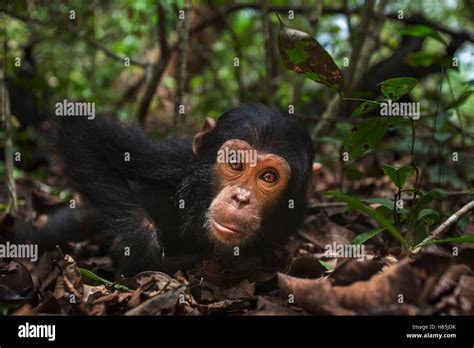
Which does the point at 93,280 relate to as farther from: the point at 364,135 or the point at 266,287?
the point at 364,135

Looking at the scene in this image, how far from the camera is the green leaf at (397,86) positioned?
384cm

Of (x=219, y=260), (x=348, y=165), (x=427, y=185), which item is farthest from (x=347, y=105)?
(x=219, y=260)

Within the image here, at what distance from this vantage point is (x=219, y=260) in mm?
4863

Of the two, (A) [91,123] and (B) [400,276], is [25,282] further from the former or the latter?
(B) [400,276]

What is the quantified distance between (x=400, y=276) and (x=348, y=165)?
12.3 feet

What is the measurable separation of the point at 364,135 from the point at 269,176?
1.06 metres

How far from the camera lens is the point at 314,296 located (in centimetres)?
313

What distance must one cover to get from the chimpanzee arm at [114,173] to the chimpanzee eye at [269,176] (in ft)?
3.61

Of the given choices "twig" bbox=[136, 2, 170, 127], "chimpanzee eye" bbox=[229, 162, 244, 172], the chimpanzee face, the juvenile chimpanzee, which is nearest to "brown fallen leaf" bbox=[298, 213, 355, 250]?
the juvenile chimpanzee

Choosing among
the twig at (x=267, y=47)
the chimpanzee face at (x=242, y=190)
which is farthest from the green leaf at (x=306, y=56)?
the twig at (x=267, y=47)

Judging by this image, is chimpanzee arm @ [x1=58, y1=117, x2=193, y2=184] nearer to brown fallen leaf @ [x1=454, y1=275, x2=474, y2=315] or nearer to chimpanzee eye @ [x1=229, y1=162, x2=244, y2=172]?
chimpanzee eye @ [x1=229, y1=162, x2=244, y2=172]

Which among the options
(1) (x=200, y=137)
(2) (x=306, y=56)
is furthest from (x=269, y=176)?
(2) (x=306, y=56)

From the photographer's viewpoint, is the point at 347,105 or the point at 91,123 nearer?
the point at 91,123

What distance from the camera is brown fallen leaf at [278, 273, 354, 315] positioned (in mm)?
3027
